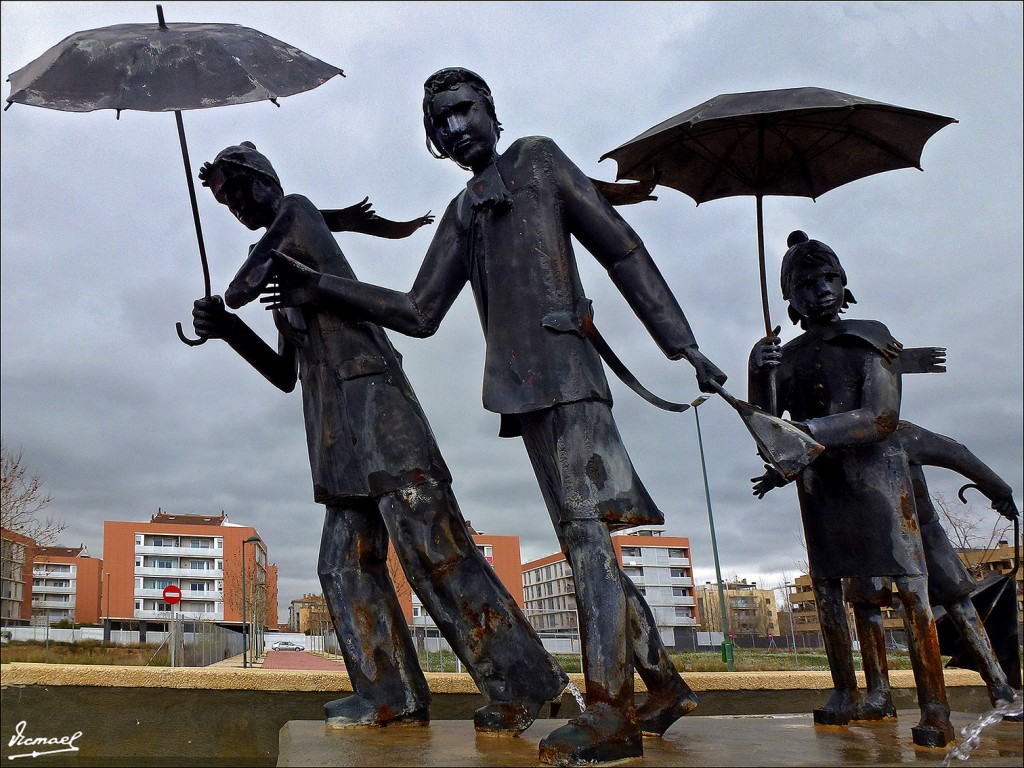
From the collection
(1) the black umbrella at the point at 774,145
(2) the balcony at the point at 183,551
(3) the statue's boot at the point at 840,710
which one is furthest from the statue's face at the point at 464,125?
(2) the balcony at the point at 183,551

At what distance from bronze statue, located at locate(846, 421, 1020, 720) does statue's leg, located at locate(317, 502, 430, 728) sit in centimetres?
195

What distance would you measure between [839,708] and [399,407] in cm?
231

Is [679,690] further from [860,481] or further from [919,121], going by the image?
[919,121]

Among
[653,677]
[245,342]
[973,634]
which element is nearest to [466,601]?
[653,677]

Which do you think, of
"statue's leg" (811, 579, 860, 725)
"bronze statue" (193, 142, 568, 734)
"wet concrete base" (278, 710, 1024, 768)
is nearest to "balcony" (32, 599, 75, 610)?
"bronze statue" (193, 142, 568, 734)

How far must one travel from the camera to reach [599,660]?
104 inches

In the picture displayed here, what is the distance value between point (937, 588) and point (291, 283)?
127 inches

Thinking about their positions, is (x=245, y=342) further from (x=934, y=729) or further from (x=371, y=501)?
(x=934, y=729)

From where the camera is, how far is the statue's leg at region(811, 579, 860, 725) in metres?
3.67

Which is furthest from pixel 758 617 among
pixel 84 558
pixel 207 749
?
pixel 207 749

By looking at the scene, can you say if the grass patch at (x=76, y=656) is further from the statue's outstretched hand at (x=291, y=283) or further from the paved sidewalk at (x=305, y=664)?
→ the statue's outstretched hand at (x=291, y=283)

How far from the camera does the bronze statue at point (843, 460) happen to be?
3.29 meters

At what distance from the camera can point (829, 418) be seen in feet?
10.6

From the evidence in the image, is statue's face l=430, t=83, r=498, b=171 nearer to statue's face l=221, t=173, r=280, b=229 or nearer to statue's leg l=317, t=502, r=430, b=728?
statue's face l=221, t=173, r=280, b=229
